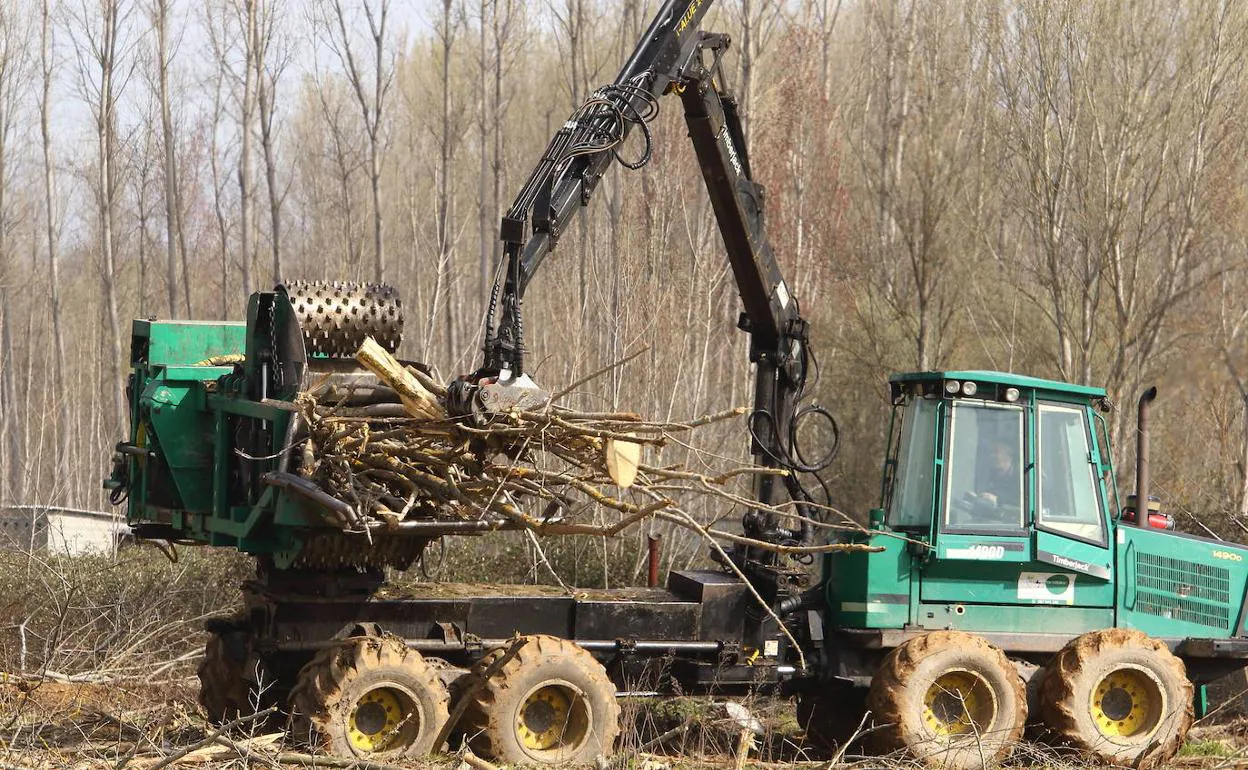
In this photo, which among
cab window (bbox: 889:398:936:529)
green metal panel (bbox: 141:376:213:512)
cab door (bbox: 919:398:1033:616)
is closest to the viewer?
green metal panel (bbox: 141:376:213:512)

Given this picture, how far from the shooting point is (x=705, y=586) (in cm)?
960

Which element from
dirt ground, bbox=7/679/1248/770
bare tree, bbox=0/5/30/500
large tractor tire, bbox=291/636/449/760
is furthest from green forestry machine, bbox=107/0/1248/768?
bare tree, bbox=0/5/30/500

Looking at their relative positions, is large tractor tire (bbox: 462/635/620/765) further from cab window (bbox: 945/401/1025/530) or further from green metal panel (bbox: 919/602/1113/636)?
cab window (bbox: 945/401/1025/530)

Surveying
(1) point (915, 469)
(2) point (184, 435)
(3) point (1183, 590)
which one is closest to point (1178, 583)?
(3) point (1183, 590)

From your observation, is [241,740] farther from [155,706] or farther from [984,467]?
[984,467]

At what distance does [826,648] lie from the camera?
9.78 metres

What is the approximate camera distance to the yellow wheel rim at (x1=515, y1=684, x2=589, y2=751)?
854 centimetres

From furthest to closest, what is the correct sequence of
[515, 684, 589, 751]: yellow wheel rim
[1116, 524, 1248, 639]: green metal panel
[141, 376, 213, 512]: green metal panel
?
[1116, 524, 1248, 639]: green metal panel, [141, 376, 213, 512]: green metal panel, [515, 684, 589, 751]: yellow wheel rim

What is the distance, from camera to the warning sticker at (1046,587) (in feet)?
31.4

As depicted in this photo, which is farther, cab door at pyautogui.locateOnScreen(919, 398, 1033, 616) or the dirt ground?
cab door at pyautogui.locateOnScreen(919, 398, 1033, 616)

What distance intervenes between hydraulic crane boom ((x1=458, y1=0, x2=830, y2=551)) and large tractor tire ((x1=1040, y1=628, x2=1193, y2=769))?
2.00 m

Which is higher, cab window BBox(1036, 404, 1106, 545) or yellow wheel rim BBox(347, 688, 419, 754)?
cab window BBox(1036, 404, 1106, 545)

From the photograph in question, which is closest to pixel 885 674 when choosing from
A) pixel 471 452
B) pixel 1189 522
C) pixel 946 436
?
pixel 946 436

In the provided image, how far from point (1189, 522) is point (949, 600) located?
7.64m
